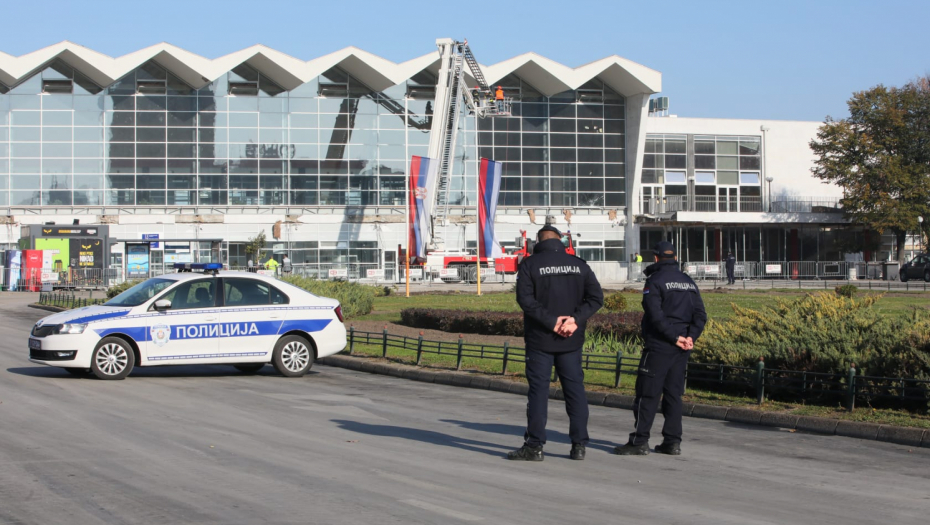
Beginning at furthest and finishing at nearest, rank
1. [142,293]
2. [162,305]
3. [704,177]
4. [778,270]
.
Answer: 1. [704,177]
2. [778,270]
3. [142,293]
4. [162,305]

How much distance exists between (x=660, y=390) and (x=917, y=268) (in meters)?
48.1

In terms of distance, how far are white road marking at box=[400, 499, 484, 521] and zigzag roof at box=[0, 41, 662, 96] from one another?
50.6 m

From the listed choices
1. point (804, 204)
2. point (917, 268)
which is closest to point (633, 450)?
point (917, 268)

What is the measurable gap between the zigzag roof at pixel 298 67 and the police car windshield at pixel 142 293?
41.6 metres

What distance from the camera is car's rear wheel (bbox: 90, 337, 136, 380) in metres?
14.0

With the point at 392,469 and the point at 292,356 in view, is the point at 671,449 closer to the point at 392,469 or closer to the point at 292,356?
the point at 392,469

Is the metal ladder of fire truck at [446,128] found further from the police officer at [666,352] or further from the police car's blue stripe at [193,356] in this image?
the police officer at [666,352]

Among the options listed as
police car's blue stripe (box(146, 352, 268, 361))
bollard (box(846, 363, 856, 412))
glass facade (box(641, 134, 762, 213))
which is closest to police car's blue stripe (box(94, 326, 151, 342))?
police car's blue stripe (box(146, 352, 268, 361))

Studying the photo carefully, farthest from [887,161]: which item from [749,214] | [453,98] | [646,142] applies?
[453,98]

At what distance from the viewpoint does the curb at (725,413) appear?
31.6ft

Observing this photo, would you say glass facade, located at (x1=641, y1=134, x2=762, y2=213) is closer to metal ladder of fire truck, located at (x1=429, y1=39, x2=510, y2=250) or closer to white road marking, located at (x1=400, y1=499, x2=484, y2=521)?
metal ladder of fire truck, located at (x1=429, y1=39, x2=510, y2=250)

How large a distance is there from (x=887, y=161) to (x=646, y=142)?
1505cm

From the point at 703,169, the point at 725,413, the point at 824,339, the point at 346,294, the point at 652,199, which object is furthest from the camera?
the point at 703,169

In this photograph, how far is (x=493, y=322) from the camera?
2153 centimetres
